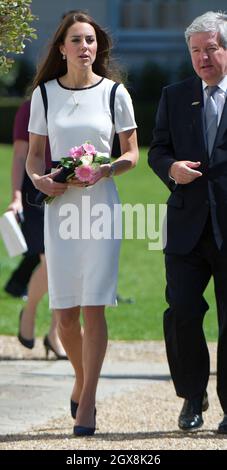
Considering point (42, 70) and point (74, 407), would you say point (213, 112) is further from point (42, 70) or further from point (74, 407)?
point (74, 407)

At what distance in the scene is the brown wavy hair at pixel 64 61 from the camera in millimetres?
6227

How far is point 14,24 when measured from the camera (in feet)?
19.6

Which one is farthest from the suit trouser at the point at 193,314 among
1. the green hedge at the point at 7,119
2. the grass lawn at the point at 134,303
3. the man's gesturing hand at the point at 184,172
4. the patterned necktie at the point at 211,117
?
the green hedge at the point at 7,119

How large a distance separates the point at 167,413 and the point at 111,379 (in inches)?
52.0

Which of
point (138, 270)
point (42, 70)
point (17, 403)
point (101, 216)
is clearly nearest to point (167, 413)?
point (17, 403)

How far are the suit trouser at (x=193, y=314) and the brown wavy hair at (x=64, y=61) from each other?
3.38 ft

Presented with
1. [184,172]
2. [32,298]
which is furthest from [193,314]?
[32,298]

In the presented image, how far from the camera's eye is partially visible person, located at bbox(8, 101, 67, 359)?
339 inches

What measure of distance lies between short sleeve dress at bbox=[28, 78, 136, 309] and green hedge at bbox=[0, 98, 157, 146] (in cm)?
2544

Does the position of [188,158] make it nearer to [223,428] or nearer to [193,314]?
[193,314]

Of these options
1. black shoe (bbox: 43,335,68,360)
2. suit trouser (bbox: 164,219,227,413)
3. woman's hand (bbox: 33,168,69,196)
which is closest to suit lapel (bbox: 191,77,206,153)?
suit trouser (bbox: 164,219,227,413)

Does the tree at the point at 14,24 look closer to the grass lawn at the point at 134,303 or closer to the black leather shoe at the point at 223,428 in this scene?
the black leather shoe at the point at 223,428

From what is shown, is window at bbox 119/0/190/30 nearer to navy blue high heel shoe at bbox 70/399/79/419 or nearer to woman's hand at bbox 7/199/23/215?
woman's hand at bbox 7/199/23/215

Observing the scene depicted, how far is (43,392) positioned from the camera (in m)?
7.78
